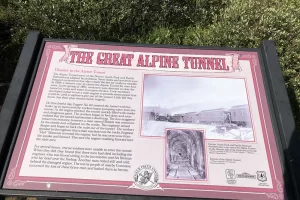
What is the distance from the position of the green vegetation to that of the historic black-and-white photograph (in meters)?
2.36

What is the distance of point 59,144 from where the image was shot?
3096 millimetres

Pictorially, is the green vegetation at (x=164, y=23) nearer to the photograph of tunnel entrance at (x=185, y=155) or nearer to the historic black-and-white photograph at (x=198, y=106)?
the historic black-and-white photograph at (x=198, y=106)

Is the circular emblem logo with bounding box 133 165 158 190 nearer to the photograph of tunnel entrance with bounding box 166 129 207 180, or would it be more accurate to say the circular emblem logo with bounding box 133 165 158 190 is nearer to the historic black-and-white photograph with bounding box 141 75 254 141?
the photograph of tunnel entrance with bounding box 166 129 207 180

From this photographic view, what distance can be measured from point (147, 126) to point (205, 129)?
21.3 inches

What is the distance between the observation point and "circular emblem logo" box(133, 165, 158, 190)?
292cm

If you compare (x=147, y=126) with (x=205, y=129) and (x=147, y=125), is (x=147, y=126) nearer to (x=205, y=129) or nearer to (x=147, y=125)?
(x=147, y=125)

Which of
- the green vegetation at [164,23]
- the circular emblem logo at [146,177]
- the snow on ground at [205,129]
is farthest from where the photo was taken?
the green vegetation at [164,23]

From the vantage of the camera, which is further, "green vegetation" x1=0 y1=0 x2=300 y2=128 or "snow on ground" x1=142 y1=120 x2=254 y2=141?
"green vegetation" x1=0 y1=0 x2=300 y2=128

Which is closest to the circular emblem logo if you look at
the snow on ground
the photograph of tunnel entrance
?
the photograph of tunnel entrance

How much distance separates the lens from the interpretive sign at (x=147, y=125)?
2947mm

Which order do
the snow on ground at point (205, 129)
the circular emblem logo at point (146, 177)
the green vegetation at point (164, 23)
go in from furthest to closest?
the green vegetation at point (164, 23), the snow on ground at point (205, 129), the circular emblem logo at point (146, 177)

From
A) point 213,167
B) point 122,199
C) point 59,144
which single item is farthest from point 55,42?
point 213,167

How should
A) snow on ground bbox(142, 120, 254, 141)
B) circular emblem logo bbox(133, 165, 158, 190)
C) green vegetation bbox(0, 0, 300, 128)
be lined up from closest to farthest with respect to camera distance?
circular emblem logo bbox(133, 165, 158, 190), snow on ground bbox(142, 120, 254, 141), green vegetation bbox(0, 0, 300, 128)

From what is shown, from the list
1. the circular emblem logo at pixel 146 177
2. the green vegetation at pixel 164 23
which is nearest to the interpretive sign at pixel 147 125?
the circular emblem logo at pixel 146 177
